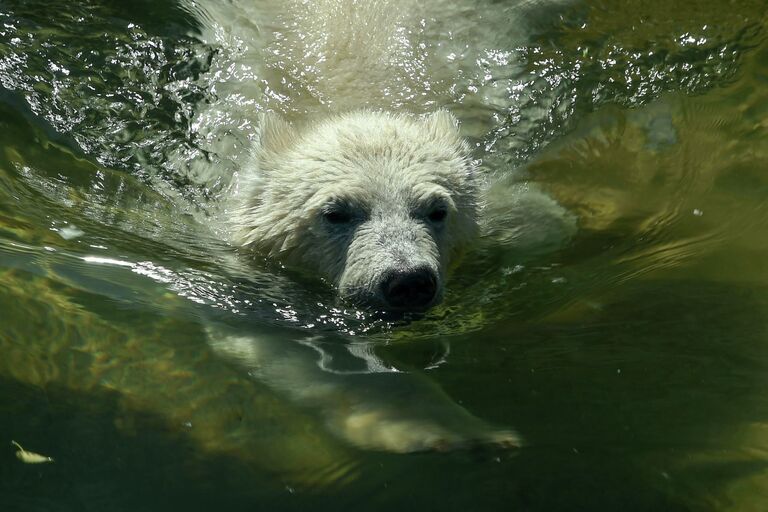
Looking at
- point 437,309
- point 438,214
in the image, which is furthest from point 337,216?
point 437,309

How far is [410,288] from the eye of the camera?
385cm

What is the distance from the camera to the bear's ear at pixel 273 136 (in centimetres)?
477

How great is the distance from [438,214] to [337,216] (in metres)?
0.51

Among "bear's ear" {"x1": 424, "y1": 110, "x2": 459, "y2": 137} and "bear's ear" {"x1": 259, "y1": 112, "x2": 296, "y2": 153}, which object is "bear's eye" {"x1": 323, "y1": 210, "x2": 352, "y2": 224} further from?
"bear's ear" {"x1": 424, "y1": 110, "x2": 459, "y2": 137}

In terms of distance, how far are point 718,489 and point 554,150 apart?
316cm

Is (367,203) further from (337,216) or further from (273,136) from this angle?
(273,136)

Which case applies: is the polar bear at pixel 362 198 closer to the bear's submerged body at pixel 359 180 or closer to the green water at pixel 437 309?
the bear's submerged body at pixel 359 180

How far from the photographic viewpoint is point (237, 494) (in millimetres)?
2967

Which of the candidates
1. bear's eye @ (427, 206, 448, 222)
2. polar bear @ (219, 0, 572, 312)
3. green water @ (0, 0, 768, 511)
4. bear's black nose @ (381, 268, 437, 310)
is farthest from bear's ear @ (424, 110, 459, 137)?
bear's black nose @ (381, 268, 437, 310)

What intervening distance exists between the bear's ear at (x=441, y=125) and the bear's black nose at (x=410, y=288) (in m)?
1.20

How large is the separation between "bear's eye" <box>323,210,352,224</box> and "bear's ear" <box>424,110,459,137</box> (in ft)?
2.57

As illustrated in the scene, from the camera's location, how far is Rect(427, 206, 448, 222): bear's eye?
4.41 metres

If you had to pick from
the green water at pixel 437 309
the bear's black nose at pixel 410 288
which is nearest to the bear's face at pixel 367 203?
the bear's black nose at pixel 410 288

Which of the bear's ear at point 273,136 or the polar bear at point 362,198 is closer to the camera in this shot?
the polar bear at point 362,198
